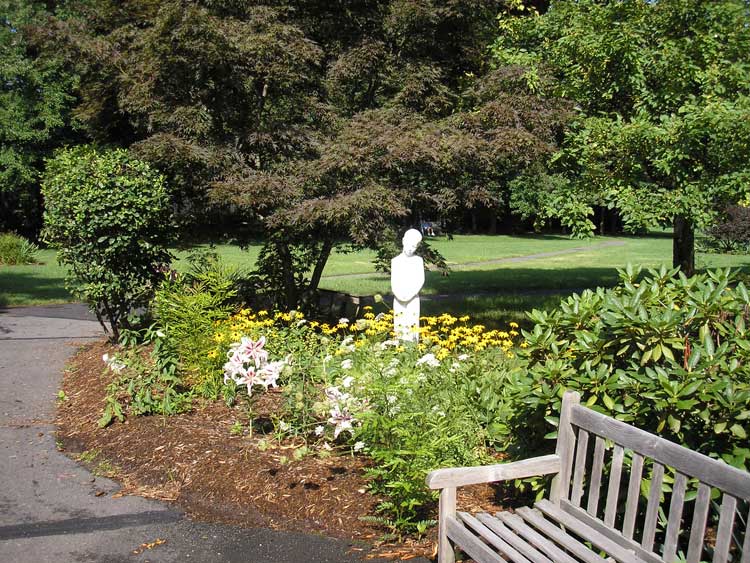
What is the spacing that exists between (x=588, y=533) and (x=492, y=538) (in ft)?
1.46

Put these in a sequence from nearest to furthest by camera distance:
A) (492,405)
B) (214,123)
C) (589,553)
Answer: (589,553) < (492,405) < (214,123)

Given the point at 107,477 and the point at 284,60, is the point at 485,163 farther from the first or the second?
the point at 107,477

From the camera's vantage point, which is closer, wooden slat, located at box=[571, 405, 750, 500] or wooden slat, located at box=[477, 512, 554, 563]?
wooden slat, located at box=[571, 405, 750, 500]

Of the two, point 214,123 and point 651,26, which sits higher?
point 651,26

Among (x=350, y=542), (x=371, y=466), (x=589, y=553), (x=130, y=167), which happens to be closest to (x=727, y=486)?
(x=589, y=553)

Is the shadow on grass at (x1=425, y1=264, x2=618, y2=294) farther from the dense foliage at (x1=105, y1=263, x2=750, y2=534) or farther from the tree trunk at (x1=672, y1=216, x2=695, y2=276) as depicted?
the dense foliage at (x1=105, y1=263, x2=750, y2=534)

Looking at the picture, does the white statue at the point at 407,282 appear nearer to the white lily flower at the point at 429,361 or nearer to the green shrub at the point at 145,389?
the white lily flower at the point at 429,361

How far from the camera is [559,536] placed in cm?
312

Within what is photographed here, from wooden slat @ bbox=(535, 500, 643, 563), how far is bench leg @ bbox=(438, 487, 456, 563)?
481 mm

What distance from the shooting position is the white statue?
6.25 m

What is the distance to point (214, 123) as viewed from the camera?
8.01 meters

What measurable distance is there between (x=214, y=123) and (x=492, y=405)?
4.95 meters

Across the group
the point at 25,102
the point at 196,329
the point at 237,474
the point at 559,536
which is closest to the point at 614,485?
the point at 559,536

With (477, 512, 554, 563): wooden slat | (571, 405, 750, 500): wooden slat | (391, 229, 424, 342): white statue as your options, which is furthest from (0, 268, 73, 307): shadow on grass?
(571, 405, 750, 500): wooden slat
